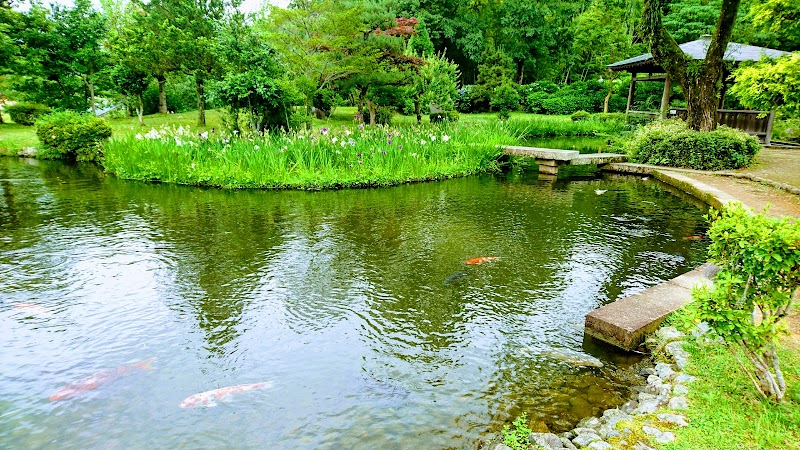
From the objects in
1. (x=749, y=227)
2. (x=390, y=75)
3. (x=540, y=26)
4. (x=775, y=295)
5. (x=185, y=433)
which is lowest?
(x=185, y=433)

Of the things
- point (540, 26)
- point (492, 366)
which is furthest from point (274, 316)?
point (540, 26)

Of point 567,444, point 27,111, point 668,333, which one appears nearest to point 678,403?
point 567,444

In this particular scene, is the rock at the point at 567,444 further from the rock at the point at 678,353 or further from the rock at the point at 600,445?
the rock at the point at 678,353

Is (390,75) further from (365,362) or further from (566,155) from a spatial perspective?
(365,362)

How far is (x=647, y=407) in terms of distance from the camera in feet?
9.74

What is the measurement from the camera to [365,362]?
12.2 ft

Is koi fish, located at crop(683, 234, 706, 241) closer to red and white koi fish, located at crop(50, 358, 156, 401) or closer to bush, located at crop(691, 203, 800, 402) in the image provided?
bush, located at crop(691, 203, 800, 402)

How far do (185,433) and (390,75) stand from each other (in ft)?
52.0

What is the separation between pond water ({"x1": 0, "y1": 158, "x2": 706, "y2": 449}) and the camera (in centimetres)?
307

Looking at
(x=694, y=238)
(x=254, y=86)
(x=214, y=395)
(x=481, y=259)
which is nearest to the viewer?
(x=214, y=395)

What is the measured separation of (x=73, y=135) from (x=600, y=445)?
1556 cm

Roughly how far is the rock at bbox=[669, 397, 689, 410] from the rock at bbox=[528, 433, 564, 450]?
2.44 feet

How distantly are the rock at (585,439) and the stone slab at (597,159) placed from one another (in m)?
10.6

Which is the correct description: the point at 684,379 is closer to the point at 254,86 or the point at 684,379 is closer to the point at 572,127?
the point at 254,86
